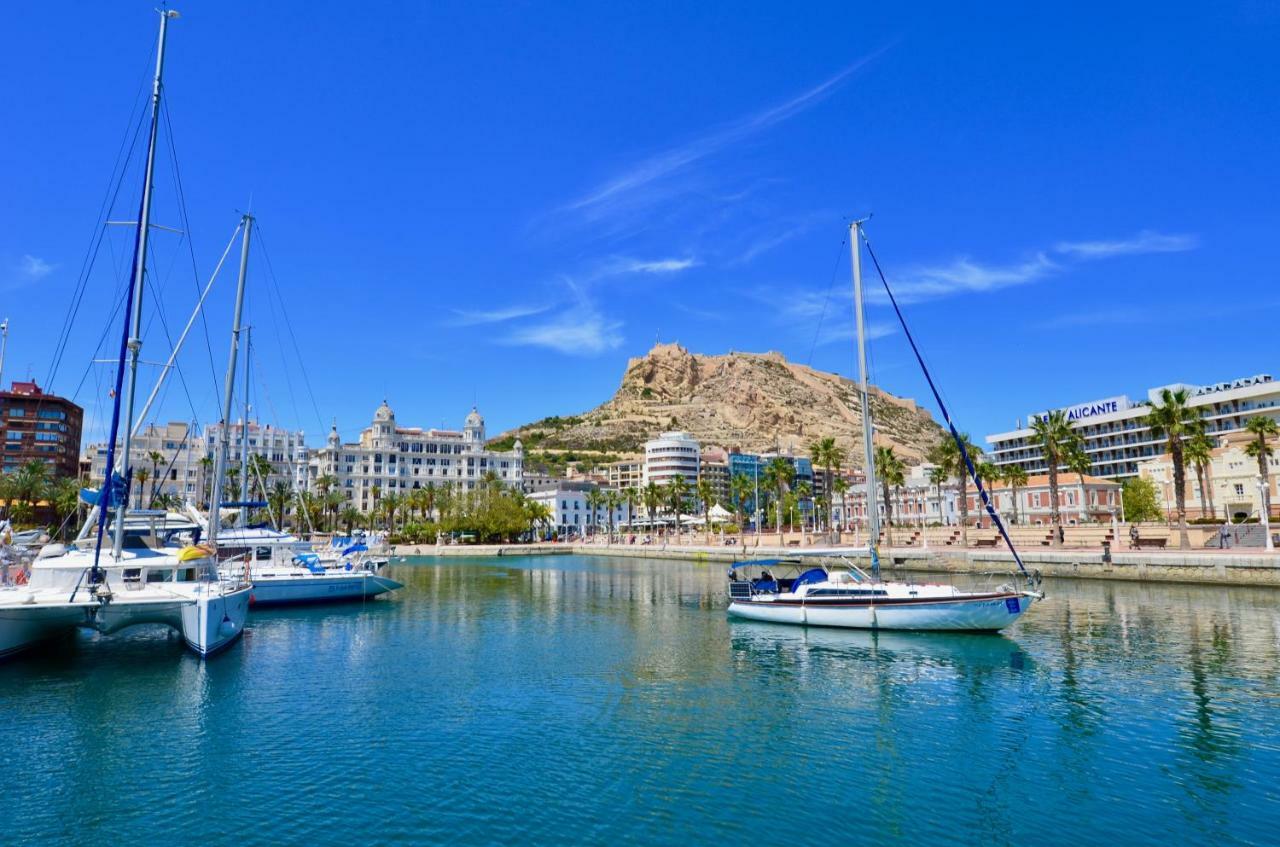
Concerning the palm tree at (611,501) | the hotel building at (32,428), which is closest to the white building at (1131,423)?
the palm tree at (611,501)

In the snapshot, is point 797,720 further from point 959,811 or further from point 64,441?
point 64,441

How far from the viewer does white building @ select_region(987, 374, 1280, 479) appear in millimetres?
121062

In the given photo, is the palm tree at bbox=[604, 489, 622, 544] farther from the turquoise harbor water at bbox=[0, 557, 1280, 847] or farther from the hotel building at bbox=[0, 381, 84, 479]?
the turquoise harbor water at bbox=[0, 557, 1280, 847]

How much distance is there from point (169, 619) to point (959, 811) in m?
29.1

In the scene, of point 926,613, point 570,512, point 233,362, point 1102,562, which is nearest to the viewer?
point 926,613

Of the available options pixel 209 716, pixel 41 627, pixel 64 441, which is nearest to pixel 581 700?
pixel 209 716

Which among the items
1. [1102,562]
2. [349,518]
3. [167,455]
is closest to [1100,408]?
[1102,562]

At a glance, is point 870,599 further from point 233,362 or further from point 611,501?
point 611,501

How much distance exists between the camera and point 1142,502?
96.7 metres

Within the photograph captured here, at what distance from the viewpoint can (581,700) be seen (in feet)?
77.9

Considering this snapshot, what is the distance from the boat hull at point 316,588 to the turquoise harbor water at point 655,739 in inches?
467

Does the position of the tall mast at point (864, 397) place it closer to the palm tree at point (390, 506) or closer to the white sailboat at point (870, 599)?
the white sailboat at point (870, 599)

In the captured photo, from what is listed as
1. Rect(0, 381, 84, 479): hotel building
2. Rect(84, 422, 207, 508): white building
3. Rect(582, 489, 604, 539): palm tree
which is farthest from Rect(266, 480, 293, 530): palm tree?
Rect(582, 489, 604, 539): palm tree

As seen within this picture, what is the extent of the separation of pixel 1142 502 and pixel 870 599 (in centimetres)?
8120
